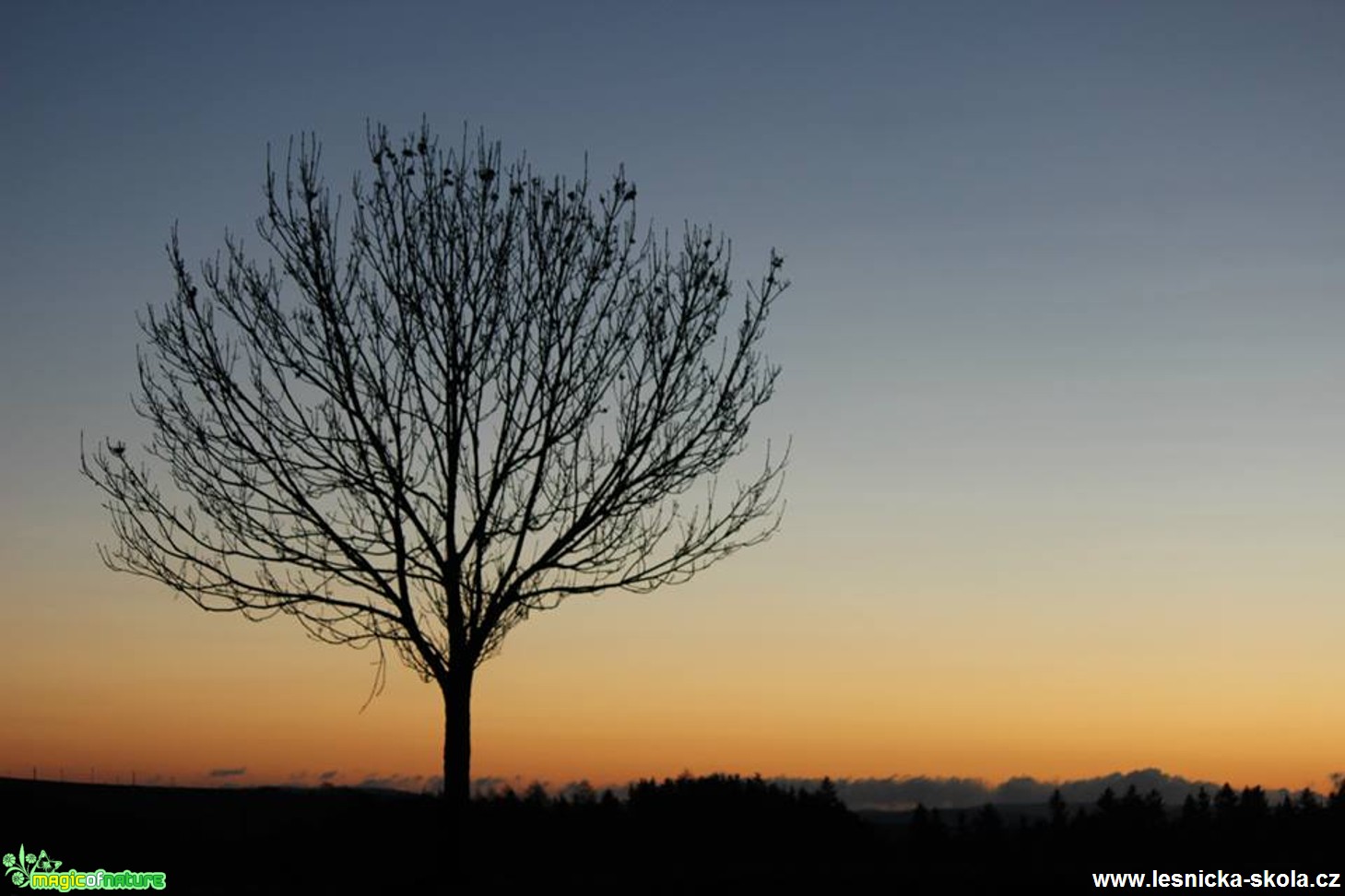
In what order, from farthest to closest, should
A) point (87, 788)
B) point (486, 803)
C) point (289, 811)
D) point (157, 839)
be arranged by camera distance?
point (87, 788) → point (289, 811) → point (486, 803) → point (157, 839)

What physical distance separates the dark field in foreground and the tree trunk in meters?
0.52

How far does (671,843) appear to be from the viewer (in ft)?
64.9

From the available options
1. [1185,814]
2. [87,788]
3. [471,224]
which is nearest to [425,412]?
[471,224]

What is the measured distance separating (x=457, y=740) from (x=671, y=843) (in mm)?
3634

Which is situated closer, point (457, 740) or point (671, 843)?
point (457, 740)

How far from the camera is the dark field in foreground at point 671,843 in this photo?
16.8 m

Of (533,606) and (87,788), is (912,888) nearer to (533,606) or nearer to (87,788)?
(533,606)

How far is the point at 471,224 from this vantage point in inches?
729

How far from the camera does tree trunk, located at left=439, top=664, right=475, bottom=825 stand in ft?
58.6

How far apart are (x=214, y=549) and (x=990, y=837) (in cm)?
1055

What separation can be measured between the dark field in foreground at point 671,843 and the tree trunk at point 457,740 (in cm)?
52

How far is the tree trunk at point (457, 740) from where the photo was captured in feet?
58.6

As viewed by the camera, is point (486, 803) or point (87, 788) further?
point (87, 788)

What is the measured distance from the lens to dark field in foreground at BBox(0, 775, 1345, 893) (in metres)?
16.8
